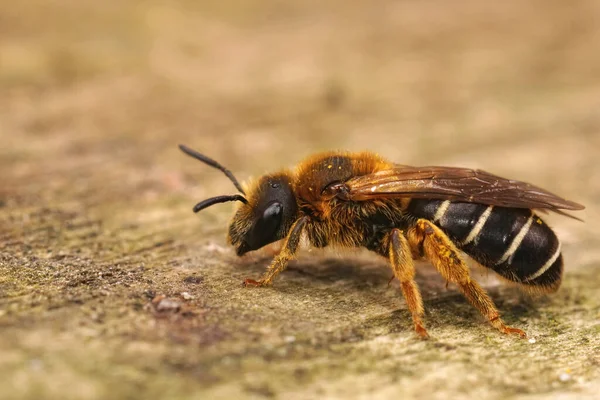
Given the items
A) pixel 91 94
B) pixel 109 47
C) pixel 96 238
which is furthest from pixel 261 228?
pixel 109 47

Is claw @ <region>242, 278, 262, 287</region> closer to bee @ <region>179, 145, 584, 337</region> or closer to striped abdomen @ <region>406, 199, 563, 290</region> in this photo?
bee @ <region>179, 145, 584, 337</region>

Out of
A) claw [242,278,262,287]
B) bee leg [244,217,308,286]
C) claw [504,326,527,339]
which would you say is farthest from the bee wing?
claw [242,278,262,287]

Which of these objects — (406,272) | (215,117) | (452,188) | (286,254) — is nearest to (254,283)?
(286,254)

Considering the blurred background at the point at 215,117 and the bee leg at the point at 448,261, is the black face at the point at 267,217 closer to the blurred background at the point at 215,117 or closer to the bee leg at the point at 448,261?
the blurred background at the point at 215,117

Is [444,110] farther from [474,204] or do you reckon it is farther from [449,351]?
[449,351]

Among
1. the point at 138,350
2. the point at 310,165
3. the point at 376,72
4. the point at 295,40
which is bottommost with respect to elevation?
the point at 138,350

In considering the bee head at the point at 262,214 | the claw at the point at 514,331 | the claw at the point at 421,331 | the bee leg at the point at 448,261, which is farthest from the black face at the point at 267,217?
the claw at the point at 514,331
